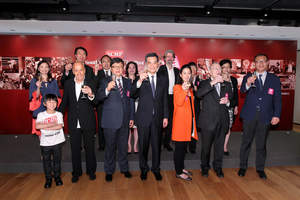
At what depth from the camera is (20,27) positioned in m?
5.52

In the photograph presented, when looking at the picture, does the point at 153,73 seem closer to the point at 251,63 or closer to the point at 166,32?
the point at 166,32

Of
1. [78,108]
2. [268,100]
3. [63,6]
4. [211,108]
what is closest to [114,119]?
[78,108]

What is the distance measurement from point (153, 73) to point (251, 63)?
5.00 m

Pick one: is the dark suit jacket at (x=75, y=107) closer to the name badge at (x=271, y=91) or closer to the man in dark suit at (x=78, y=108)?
the man in dark suit at (x=78, y=108)

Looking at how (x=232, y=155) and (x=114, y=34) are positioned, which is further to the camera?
(x=114, y=34)

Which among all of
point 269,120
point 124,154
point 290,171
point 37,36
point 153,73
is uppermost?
point 37,36

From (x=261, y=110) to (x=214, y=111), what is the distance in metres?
0.85

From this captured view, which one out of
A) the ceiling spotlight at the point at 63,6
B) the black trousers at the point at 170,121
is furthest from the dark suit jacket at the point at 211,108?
the ceiling spotlight at the point at 63,6

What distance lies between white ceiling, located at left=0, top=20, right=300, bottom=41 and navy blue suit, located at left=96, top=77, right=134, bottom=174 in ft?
9.01

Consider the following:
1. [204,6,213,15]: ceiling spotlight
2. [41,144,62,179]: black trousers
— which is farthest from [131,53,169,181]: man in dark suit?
[204,6,213,15]: ceiling spotlight

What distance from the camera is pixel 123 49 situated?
6414 millimetres

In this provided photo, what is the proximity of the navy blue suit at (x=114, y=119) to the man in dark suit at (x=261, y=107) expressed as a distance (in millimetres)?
1996

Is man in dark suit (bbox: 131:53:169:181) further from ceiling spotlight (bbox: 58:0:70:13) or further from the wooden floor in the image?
ceiling spotlight (bbox: 58:0:70:13)

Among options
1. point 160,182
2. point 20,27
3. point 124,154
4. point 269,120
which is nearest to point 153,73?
point 124,154
